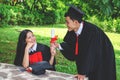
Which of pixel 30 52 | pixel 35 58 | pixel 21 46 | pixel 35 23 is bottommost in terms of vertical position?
pixel 35 58

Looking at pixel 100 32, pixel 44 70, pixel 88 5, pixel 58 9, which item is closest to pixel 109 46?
pixel 100 32

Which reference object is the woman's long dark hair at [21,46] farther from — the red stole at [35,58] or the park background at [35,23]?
the park background at [35,23]

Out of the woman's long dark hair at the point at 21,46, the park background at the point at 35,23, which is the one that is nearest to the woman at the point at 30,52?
the woman's long dark hair at the point at 21,46

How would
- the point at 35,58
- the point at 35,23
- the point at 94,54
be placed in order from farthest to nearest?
the point at 35,23 < the point at 35,58 < the point at 94,54

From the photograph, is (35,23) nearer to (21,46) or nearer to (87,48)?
(21,46)

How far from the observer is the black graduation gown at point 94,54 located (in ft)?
16.3

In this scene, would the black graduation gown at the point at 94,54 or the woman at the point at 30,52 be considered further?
the woman at the point at 30,52

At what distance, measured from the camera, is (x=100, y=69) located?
206 inches

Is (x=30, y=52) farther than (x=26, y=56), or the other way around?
(x=30, y=52)

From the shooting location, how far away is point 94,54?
4.98 m

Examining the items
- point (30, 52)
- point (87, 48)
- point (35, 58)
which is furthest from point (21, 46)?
point (87, 48)

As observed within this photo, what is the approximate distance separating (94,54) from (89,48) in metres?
0.11

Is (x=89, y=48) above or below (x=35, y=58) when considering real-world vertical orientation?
above

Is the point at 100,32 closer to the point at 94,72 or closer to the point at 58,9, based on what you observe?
the point at 94,72
